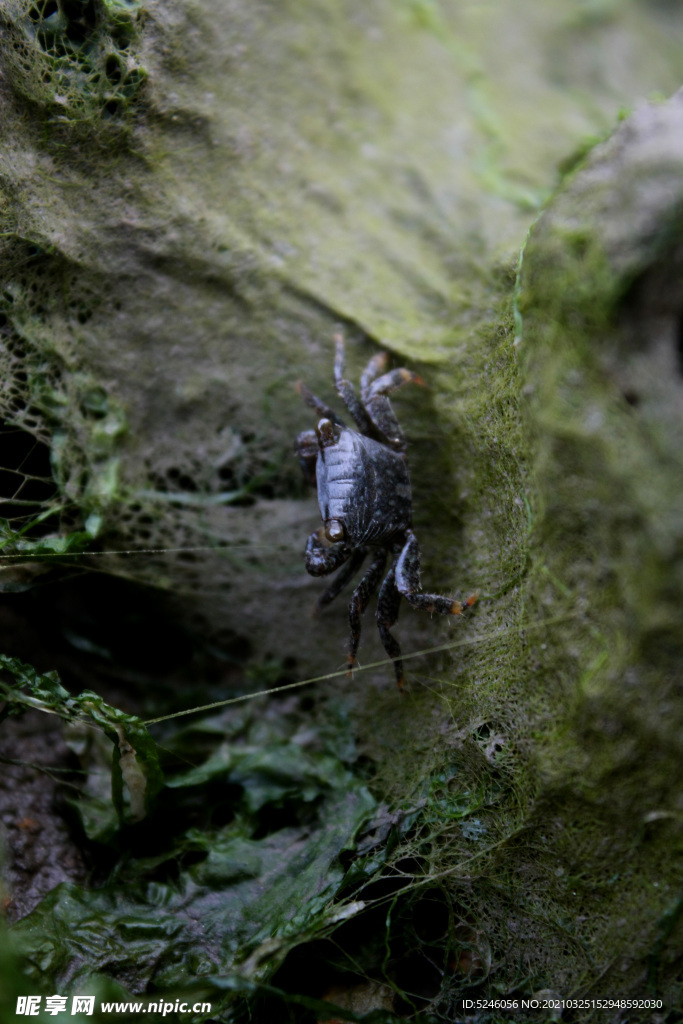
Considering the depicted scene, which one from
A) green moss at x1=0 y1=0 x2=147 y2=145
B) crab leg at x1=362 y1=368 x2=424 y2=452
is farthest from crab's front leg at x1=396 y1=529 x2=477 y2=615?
green moss at x1=0 y1=0 x2=147 y2=145

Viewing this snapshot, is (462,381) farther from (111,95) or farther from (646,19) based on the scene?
(646,19)

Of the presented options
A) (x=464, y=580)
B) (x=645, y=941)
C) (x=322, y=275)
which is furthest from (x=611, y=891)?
(x=322, y=275)

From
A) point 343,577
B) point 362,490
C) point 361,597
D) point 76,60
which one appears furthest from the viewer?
point 343,577

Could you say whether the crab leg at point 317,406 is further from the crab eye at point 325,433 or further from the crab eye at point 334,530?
the crab eye at point 334,530

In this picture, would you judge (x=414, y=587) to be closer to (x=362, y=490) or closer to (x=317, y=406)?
(x=362, y=490)

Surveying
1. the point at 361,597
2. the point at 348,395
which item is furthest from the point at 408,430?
the point at 361,597

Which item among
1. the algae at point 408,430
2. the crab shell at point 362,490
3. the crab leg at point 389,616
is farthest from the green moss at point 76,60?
the crab leg at point 389,616

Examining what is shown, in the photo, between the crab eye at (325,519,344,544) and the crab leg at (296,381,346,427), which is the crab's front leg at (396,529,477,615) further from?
the crab leg at (296,381,346,427)
